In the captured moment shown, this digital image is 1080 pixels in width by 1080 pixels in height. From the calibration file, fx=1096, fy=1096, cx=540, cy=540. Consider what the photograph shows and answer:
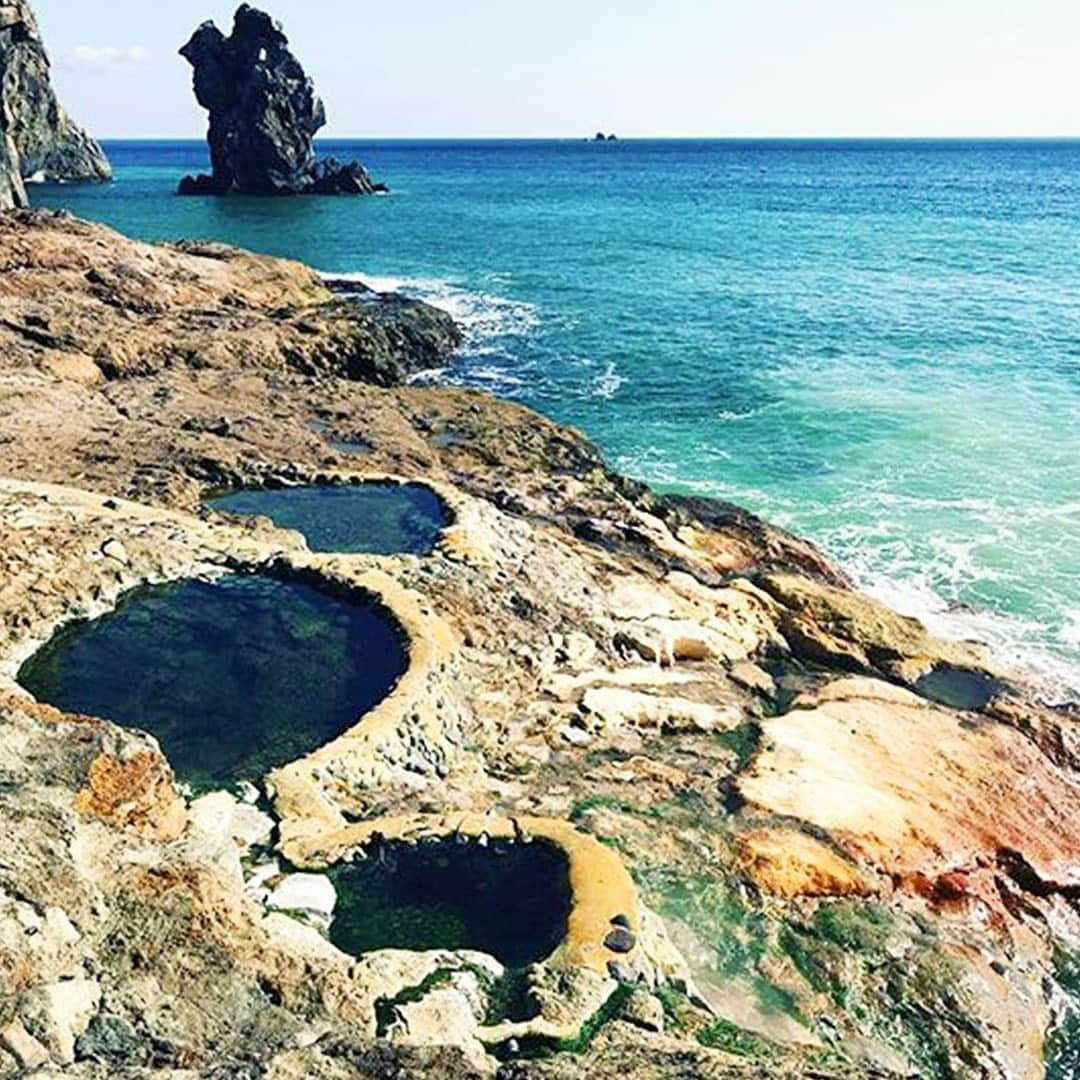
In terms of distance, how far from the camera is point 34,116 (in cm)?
12888

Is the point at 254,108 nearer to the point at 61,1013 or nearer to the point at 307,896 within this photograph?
the point at 307,896

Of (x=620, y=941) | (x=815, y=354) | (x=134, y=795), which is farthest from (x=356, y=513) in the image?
(x=815, y=354)

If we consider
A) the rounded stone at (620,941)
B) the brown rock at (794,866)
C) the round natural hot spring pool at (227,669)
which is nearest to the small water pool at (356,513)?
the round natural hot spring pool at (227,669)

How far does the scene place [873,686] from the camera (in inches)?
809

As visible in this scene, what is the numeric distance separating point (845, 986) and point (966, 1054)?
59.7 inches

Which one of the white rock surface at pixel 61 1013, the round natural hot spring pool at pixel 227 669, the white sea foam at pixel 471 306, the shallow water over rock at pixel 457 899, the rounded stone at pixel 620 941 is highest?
the white sea foam at pixel 471 306

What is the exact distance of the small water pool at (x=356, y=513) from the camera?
22.4 meters

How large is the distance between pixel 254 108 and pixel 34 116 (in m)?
29.7

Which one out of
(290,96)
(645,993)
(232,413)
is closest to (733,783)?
(645,993)

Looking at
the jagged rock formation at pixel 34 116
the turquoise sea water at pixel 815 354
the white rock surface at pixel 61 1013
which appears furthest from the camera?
the jagged rock formation at pixel 34 116

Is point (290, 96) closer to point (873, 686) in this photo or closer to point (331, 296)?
point (331, 296)

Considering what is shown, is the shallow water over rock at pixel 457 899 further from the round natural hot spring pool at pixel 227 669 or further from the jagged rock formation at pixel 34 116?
the jagged rock formation at pixel 34 116

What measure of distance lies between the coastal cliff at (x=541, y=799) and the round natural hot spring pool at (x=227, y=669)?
0.52 m

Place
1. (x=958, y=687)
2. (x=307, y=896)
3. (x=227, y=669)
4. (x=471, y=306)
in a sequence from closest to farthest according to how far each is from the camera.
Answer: (x=307, y=896) < (x=227, y=669) < (x=958, y=687) < (x=471, y=306)
